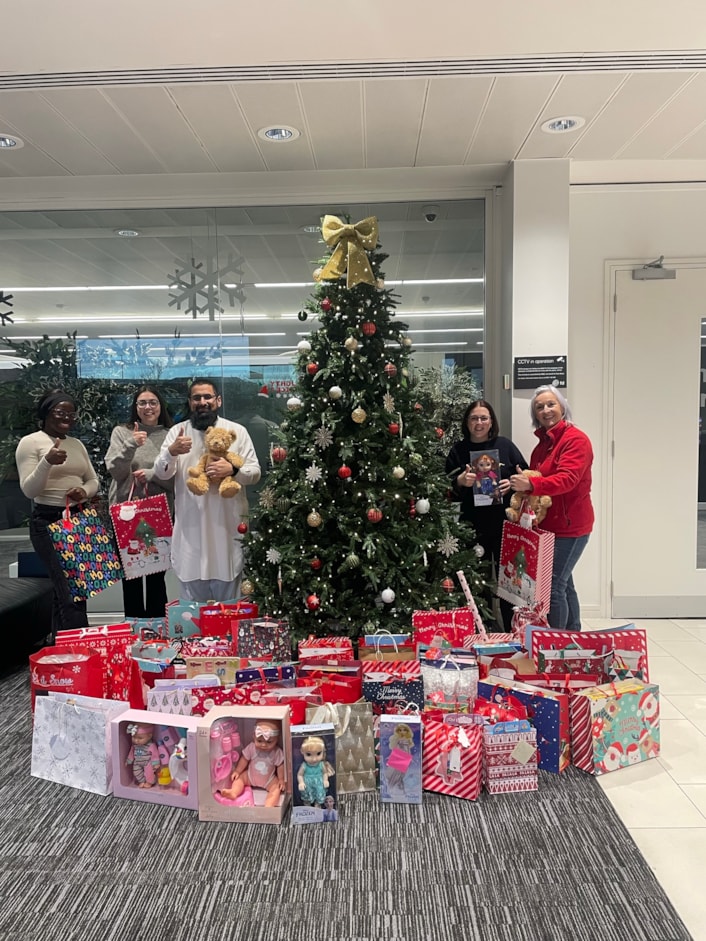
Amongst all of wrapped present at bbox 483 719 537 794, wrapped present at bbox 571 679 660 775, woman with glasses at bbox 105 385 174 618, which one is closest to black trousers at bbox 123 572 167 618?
woman with glasses at bbox 105 385 174 618

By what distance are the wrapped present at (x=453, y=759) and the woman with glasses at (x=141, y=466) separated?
2.05 m

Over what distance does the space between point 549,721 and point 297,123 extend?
3299 mm

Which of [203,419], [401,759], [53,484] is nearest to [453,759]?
[401,759]

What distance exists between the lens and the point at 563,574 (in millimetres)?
3598

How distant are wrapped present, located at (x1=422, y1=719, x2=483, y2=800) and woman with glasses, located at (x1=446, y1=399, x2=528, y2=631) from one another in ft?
4.58

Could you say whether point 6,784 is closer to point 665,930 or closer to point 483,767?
point 483,767

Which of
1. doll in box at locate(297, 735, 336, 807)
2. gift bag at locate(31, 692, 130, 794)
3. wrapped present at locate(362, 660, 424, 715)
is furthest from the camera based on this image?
wrapped present at locate(362, 660, 424, 715)

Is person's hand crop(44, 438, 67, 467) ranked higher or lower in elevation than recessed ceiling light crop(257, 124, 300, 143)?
lower

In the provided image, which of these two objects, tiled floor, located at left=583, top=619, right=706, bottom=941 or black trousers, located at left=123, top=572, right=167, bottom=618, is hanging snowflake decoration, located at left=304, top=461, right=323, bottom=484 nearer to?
black trousers, located at left=123, top=572, right=167, bottom=618

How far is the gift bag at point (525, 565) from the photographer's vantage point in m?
3.35

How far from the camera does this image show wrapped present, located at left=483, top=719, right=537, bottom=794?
246 cm

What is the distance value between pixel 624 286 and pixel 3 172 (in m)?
4.30

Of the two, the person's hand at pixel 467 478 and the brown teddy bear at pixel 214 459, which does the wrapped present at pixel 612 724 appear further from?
the brown teddy bear at pixel 214 459

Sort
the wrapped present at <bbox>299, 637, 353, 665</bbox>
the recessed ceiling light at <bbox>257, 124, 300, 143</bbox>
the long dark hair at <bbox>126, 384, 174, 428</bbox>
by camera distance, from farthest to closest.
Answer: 1. the long dark hair at <bbox>126, 384, 174, 428</bbox>
2. the recessed ceiling light at <bbox>257, 124, 300, 143</bbox>
3. the wrapped present at <bbox>299, 637, 353, 665</bbox>
